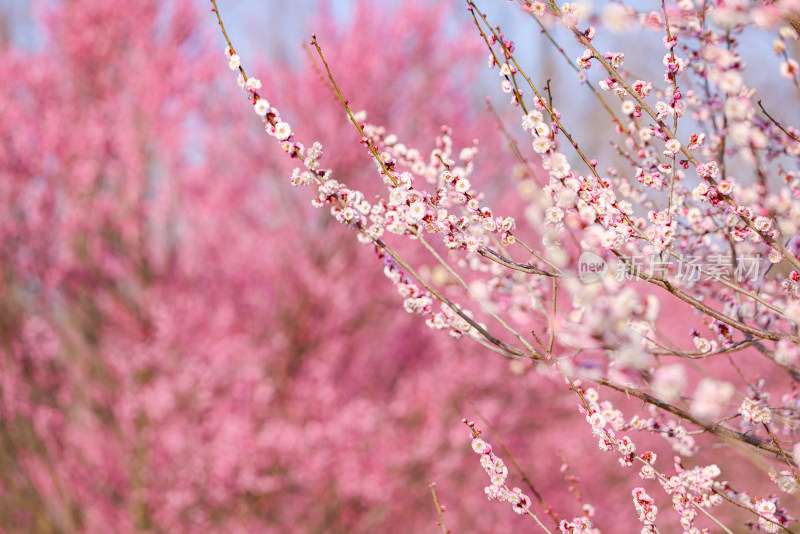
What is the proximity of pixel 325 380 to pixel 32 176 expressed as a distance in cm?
367

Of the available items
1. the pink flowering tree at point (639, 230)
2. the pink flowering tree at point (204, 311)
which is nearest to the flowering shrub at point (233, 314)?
the pink flowering tree at point (204, 311)

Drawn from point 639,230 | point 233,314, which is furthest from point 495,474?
point 233,314

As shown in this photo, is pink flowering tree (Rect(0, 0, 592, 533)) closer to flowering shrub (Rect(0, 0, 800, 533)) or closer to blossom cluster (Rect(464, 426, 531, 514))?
flowering shrub (Rect(0, 0, 800, 533))

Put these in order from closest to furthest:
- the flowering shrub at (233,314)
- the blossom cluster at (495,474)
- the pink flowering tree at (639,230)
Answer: the pink flowering tree at (639,230) < the blossom cluster at (495,474) < the flowering shrub at (233,314)

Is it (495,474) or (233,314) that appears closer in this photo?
(495,474)

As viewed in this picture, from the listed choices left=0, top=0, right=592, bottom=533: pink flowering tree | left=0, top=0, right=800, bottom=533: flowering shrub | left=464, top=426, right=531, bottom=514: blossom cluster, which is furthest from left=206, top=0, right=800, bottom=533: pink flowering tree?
left=0, top=0, right=592, bottom=533: pink flowering tree

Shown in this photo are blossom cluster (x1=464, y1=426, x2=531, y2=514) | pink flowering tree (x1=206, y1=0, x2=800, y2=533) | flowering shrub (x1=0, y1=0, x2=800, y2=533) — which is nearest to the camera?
pink flowering tree (x1=206, y1=0, x2=800, y2=533)

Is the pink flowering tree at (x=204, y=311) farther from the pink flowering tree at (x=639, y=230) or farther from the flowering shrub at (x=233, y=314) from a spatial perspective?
the pink flowering tree at (x=639, y=230)

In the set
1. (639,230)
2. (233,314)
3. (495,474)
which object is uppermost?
(233,314)

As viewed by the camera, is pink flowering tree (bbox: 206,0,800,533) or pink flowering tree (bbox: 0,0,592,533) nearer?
pink flowering tree (bbox: 206,0,800,533)

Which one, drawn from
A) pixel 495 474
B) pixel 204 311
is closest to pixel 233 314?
pixel 204 311

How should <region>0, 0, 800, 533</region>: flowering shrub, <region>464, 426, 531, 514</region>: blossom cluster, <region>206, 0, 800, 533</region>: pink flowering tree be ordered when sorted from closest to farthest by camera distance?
1. <region>206, 0, 800, 533</region>: pink flowering tree
2. <region>464, 426, 531, 514</region>: blossom cluster
3. <region>0, 0, 800, 533</region>: flowering shrub

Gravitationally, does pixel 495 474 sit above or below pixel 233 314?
below

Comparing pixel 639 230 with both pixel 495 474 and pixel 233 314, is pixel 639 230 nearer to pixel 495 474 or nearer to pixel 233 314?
pixel 495 474
